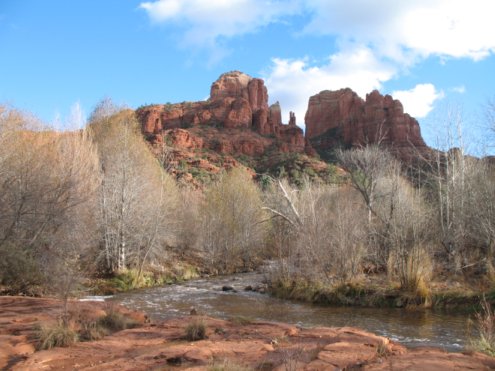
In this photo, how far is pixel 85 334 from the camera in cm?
875

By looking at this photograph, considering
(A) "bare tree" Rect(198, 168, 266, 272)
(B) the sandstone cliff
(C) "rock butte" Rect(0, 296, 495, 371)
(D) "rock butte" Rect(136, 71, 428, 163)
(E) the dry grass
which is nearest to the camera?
(E) the dry grass

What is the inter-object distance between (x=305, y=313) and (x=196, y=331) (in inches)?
241

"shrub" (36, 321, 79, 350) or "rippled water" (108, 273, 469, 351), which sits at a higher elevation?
"shrub" (36, 321, 79, 350)

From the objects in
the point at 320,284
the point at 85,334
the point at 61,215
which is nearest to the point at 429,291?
the point at 320,284

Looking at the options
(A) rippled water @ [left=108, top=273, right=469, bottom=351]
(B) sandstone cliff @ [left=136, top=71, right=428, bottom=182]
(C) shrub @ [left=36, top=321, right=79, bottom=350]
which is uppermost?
(B) sandstone cliff @ [left=136, top=71, right=428, bottom=182]

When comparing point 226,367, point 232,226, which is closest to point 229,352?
point 226,367

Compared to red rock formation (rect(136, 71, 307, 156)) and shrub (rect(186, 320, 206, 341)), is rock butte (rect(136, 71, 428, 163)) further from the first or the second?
shrub (rect(186, 320, 206, 341))

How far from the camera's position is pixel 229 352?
25.1 feet

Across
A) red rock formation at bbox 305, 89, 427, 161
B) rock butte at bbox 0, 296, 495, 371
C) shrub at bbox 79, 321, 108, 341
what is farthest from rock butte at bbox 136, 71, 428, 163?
rock butte at bbox 0, 296, 495, 371

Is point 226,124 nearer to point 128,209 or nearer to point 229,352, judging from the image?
point 128,209

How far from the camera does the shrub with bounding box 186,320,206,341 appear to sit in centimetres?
885

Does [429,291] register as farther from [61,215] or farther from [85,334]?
[61,215]

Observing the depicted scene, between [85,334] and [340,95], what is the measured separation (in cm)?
13199

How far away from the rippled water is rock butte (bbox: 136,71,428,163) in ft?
193
